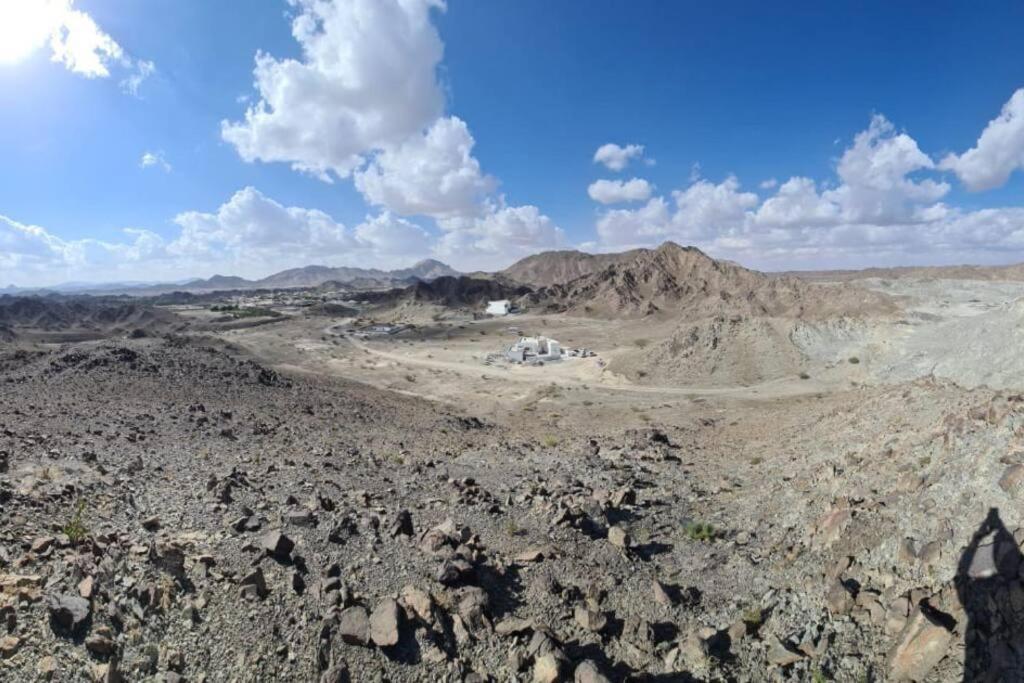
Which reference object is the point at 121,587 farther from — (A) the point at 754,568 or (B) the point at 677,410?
(B) the point at 677,410

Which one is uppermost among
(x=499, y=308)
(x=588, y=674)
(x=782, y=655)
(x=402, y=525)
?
(x=499, y=308)

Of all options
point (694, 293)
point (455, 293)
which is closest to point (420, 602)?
point (694, 293)

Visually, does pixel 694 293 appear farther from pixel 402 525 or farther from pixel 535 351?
pixel 402 525

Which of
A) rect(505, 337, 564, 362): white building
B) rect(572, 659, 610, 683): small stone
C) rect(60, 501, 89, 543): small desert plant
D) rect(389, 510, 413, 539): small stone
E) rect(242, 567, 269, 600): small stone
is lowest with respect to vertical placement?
rect(505, 337, 564, 362): white building

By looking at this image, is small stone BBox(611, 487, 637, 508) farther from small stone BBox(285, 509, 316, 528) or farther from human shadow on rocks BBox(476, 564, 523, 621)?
small stone BBox(285, 509, 316, 528)

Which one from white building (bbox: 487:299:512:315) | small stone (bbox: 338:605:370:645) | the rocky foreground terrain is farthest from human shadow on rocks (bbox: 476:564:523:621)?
white building (bbox: 487:299:512:315)
